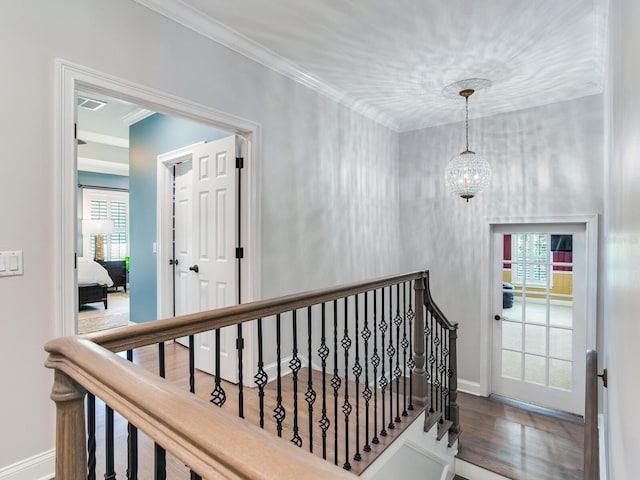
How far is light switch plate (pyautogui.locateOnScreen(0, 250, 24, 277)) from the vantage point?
5.61 ft

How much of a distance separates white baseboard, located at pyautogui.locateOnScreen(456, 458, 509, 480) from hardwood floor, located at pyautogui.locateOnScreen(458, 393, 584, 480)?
0.13ft

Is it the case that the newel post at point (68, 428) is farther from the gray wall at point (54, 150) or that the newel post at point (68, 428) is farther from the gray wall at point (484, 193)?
the gray wall at point (484, 193)

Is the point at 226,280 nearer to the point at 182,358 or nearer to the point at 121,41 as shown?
the point at 182,358

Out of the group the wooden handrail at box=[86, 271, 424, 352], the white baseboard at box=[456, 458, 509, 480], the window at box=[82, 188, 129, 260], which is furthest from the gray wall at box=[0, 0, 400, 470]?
the window at box=[82, 188, 129, 260]

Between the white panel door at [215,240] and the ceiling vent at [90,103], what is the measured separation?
1932 mm

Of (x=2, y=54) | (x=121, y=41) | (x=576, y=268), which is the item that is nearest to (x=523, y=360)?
(x=576, y=268)

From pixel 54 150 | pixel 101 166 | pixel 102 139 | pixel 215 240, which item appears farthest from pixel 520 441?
pixel 101 166

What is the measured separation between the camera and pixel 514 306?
440 centimetres

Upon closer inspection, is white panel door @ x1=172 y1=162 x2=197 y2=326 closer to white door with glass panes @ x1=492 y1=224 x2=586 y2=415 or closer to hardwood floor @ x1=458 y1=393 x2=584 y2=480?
hardwood floor @ x1=458 y1=393 x2=584 y2=480

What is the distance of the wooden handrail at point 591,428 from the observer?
1.78 meters

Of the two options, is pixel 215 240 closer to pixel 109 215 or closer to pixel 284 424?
pixel 284 424

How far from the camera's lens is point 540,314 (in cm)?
423

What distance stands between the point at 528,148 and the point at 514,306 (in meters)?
1.89

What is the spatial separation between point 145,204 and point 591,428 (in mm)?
4600
